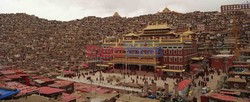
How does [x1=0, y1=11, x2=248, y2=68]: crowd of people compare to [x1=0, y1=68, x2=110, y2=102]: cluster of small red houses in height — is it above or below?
above

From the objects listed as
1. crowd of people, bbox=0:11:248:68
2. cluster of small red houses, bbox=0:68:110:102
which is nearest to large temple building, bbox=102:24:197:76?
cluster of small red houses, bbox=0:68:110:102

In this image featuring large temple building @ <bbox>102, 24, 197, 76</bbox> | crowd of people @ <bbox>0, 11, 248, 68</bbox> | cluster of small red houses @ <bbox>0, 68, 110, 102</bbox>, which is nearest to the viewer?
cluster of small red houses @ <bbox>0, 68, 110, 102</bbox>

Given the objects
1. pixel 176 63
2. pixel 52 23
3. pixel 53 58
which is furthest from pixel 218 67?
pixel 52 23

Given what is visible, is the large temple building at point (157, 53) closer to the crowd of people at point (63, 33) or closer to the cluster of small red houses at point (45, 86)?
the cluster of small red houses at point (45, 86)

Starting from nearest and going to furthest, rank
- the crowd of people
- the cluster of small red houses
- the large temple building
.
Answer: the cluster of small red houses
the large temple building
the crowd of people

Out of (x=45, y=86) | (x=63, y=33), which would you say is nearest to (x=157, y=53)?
(x=45, y=86)

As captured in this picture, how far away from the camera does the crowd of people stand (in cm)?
6270

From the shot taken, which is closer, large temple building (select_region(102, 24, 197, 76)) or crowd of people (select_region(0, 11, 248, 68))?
large temple building (select_region(102, 24, 197, 76))

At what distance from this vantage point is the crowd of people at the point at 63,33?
206 feet

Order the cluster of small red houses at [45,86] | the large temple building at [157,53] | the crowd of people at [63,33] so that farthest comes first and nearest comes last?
the crowd of people at [63,33]
the large temple building at [157,53]
the cluster of small red houses at [45,86]

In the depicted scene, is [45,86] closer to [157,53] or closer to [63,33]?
[157,53]

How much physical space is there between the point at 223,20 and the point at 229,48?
4045cm

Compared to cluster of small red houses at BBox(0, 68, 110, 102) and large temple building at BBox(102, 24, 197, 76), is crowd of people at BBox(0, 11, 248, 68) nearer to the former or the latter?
large temple building at BBox(102, 24, 197, 76)

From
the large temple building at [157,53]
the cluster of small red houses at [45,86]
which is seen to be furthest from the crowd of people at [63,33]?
the cluster of small red houses at [45,86]
